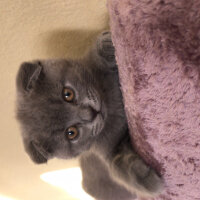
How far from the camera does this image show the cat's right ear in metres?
0.81

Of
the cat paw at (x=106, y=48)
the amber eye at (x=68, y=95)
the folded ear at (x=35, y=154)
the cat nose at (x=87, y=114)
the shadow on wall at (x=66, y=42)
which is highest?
the cat paw at (x=106, y=48)

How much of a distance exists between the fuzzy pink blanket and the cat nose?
0.55ft

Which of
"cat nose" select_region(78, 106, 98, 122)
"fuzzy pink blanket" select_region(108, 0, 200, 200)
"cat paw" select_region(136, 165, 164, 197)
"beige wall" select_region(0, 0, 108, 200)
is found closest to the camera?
A: "fuzzy pink blanket" select_region(108, 0, 200, 200)

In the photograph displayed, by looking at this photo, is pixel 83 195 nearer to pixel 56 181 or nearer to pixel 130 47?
pixel 56 181

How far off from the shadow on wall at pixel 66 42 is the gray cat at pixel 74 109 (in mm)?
181

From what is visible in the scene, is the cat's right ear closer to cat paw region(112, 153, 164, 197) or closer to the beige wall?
the beige wall

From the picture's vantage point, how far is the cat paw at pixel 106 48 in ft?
2.83

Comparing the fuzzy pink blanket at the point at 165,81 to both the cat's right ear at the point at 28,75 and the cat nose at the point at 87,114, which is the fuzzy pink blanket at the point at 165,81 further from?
the cat's right ear at the point at 28,75

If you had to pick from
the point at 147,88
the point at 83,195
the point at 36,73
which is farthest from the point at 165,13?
the point at 83,195

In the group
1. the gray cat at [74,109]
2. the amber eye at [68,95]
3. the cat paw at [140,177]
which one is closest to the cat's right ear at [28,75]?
the gray cat at [74,109]

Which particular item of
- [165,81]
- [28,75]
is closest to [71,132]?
[28,75]

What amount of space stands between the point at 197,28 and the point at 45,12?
2.22 feet

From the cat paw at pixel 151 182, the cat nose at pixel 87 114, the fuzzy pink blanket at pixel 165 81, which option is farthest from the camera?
the cat nose at pixel 87 114

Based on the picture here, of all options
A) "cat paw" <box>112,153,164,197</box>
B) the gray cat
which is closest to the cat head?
the gray cat
